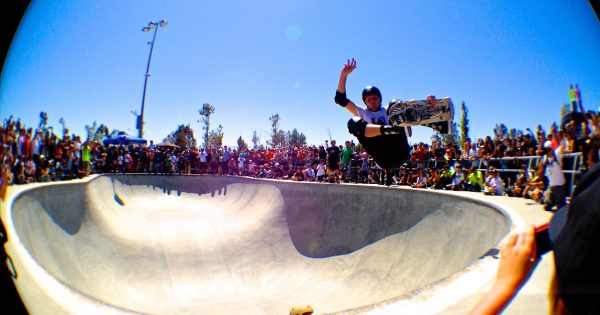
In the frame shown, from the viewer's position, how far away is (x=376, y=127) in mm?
2922

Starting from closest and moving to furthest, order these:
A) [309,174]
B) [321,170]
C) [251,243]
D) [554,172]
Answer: [554,172]
[251,243]
[321,170]
[309,174]

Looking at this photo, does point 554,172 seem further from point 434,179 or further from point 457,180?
point 434,179

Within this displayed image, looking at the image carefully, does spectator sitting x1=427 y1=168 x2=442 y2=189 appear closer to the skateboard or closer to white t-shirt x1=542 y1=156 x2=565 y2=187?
the skateboard

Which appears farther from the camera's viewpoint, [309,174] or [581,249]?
[309,174]

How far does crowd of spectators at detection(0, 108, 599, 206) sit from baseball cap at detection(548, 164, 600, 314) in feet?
0.78

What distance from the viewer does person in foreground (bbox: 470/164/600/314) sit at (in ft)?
1.92

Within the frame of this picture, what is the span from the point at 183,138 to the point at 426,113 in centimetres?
324

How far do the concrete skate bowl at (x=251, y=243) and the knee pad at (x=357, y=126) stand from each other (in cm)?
184

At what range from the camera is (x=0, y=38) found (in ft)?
4.45

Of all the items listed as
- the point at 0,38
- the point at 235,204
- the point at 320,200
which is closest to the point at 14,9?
the point at 0,38

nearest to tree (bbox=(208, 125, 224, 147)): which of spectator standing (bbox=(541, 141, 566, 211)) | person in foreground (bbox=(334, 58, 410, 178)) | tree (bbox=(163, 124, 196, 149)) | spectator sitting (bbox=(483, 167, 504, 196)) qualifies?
tree (bbox=(163, 124, 196, 149))

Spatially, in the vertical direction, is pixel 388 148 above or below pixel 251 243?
above

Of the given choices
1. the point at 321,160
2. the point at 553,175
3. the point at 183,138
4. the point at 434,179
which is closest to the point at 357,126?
the point at 553,175

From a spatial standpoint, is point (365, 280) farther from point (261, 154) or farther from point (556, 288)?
point (261, 154)
